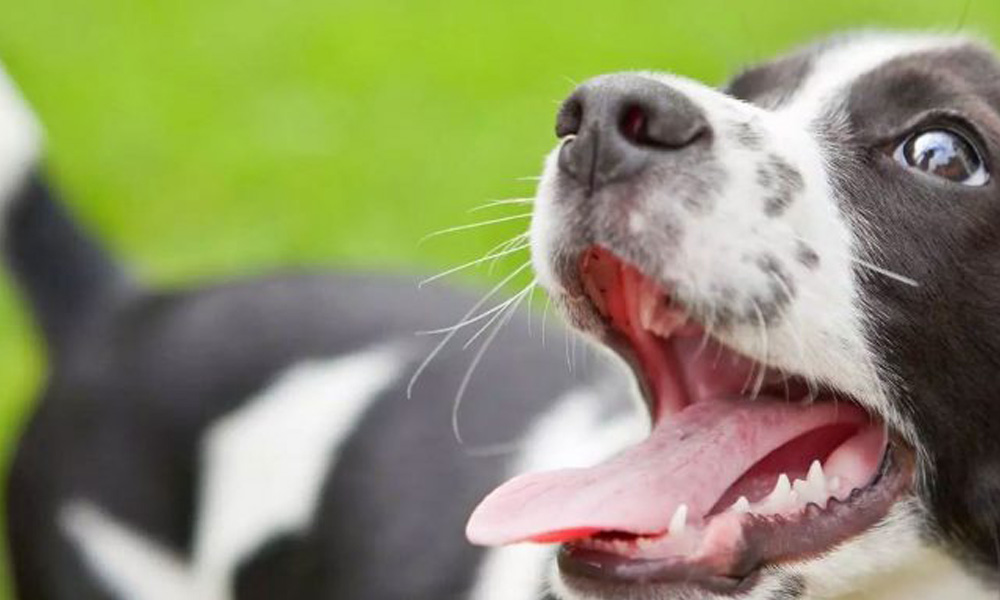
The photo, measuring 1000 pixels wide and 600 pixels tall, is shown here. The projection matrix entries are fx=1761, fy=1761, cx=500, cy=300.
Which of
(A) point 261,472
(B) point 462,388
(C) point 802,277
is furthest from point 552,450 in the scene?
(C) point 802,277

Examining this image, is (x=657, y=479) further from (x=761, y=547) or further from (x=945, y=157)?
(x=945, y=157)

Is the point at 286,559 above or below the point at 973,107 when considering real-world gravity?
below

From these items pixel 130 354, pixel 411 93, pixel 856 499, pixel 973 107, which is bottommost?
pixel 411 93

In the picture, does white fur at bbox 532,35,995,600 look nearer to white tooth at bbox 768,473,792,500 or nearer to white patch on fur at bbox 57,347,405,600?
→ white tooth at bbox 768,473,792,500

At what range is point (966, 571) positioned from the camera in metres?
2.76

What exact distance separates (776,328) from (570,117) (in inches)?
17.1

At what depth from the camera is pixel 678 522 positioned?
8.54 ft

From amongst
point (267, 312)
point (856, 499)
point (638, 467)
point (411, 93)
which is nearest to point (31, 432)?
point (267, 312)

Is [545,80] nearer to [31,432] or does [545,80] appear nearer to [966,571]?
[31,432]

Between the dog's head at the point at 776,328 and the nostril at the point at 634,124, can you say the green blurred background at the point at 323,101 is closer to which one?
the dog's head at the point at 776,328

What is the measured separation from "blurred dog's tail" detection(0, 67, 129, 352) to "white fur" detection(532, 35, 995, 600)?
1682 millimetres

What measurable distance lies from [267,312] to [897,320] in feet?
5.60

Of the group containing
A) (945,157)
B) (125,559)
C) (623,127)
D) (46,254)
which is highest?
(623,127)

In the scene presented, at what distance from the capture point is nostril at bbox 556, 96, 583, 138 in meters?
2.57
